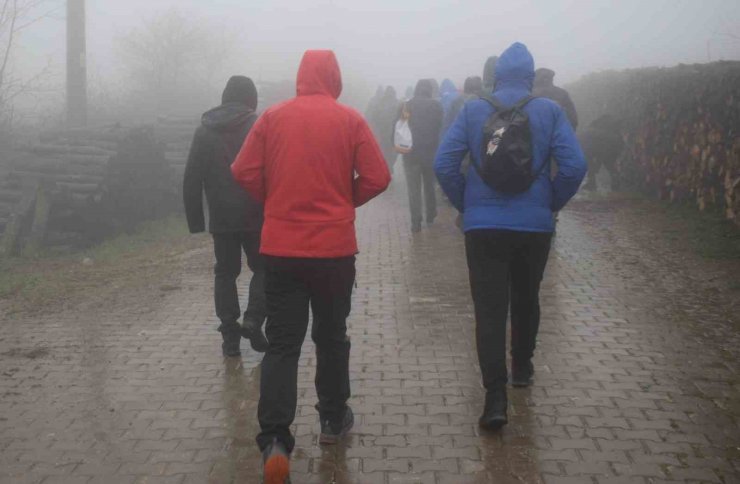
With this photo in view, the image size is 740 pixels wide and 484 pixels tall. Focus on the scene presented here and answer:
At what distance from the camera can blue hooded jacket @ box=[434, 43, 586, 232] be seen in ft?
15.0

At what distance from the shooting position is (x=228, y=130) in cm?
584

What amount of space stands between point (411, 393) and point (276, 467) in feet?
4.90

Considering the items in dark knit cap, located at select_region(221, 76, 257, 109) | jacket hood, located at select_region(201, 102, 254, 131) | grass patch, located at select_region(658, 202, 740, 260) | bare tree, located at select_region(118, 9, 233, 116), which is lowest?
grass patch, located at select_region(658, 202, 740, 260)

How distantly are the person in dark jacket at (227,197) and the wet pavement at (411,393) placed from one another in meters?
0.51

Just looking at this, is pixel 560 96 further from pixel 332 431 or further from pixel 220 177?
pixel 332 431

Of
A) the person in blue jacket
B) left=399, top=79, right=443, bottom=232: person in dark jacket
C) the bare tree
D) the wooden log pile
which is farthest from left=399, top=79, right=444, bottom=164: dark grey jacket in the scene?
the bare tree

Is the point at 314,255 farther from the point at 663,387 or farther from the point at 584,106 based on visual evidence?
the point at 584,106

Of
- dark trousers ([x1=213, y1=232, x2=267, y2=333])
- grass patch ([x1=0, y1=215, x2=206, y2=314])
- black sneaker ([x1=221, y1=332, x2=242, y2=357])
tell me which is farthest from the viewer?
grass patch ([x1=0, y1=215, x2=206, y2=314])

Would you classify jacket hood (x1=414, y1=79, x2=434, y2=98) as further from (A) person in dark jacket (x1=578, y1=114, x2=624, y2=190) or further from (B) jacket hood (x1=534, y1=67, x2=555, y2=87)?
(A) person in dark jacket (x1=578, y1=114, x2=624, y2=190)

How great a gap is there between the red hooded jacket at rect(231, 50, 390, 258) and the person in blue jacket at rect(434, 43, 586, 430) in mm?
624

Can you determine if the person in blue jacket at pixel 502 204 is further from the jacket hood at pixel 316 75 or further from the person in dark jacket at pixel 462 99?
the person in dark jacket at pixel 462 99

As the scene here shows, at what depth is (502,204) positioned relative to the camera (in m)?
4.58

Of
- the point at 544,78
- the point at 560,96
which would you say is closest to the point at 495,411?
the point at 560,96

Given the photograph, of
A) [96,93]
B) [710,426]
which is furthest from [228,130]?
[96,93]
